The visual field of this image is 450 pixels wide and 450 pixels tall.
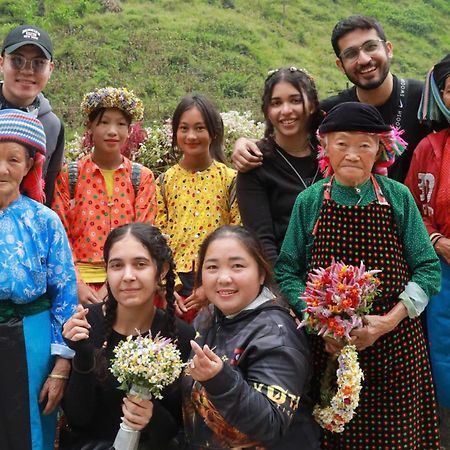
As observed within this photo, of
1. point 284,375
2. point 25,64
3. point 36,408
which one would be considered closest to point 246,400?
point 284,375

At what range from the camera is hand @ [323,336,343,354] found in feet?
10.2

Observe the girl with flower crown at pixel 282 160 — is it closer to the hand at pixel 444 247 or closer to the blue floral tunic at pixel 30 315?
the hand at pixel 444 247

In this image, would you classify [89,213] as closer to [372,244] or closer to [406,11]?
[372,244]

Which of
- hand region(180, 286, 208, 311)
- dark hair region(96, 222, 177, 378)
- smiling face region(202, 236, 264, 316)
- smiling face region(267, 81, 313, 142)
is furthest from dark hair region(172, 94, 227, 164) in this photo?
smiling face region(202, 236, 264, 316)

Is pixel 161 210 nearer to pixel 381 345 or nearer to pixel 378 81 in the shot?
pixel 378 81

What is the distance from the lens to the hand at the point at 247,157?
396 cm

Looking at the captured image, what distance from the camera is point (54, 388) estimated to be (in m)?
3.40

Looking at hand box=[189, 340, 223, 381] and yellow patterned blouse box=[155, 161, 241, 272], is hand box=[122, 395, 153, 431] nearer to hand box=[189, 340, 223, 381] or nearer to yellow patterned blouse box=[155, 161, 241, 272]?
hand box=[189, 340, 223, 381]

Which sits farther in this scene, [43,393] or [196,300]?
[196,300]

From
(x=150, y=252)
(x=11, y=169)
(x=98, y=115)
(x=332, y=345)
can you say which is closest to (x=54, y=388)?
(x=150, y=252)

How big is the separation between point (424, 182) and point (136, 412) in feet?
6.63

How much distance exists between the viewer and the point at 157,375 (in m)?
2.89

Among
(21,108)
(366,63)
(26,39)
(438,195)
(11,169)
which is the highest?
(366,63)

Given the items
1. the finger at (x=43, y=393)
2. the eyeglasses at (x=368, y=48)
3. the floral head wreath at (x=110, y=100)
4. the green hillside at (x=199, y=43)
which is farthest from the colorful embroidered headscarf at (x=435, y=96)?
the green hillside at (x=199, y=43)
